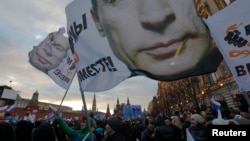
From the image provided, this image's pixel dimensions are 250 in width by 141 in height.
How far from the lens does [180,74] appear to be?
3809 millimetres

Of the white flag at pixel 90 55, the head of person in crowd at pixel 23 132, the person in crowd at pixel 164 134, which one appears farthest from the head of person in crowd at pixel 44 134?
the person in crowd at pixel 164 134

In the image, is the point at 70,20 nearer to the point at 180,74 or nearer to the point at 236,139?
the point at 180,74

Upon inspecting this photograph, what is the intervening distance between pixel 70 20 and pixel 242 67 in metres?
3.42

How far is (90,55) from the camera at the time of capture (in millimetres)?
4637

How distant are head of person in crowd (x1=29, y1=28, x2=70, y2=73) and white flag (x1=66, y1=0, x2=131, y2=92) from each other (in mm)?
3427

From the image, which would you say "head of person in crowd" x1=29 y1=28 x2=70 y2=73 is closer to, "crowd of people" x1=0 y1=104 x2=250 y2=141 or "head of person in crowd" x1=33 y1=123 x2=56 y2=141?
"crowd of people" x1=0 y1=104 x2=250 y2=141

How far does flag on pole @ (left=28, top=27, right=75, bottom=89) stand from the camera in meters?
7.62

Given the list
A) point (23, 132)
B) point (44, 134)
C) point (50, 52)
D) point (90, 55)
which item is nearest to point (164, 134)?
point (90, 55)

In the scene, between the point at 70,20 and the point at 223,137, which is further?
the point at 70,20

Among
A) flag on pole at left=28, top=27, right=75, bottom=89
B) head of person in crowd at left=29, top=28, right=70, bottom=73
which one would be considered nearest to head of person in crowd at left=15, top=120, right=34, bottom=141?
flag on pole at left=28, top=27, right=75, bottom=89

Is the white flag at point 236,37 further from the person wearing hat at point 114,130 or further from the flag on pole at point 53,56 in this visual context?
the flag on pole at point 53,56

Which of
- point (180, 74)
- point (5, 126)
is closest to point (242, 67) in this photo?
point (180, 74)

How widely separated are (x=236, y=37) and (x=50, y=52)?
683 cm

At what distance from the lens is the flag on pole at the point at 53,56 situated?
7.62 m
